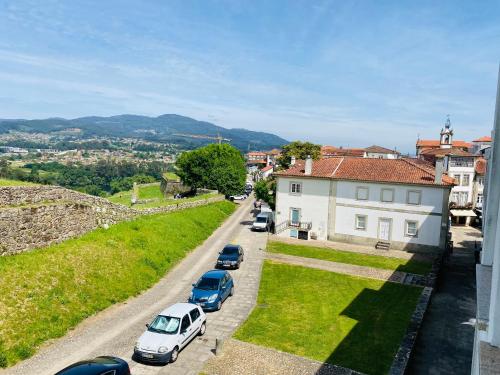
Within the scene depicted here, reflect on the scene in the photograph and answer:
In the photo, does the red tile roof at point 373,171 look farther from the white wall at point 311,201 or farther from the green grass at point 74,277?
the green grass at point 74,277

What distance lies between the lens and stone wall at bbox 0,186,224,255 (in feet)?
60.8

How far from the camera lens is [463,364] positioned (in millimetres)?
15891

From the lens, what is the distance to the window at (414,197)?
104ft

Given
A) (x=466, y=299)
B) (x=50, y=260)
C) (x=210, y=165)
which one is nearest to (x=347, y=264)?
(x=466, y=299)

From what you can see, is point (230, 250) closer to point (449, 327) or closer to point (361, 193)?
point (361, 193)

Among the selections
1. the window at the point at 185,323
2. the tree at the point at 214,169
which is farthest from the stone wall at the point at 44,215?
the tree at the point at 214,169

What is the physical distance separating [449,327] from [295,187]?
19990 millimetres

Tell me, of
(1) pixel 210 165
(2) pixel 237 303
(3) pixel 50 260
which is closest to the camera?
(3) pixel 50 260

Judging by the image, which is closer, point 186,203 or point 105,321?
point 105,321

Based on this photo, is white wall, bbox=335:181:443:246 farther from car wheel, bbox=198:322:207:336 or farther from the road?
car wheel, bbox=198:322:207:336

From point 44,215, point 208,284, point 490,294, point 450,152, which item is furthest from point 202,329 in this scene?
point 450,152

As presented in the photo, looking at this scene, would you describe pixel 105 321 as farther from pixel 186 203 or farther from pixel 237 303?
pixel 186 203

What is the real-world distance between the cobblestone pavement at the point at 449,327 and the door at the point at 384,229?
204 inches

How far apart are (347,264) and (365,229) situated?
22.5 feet
